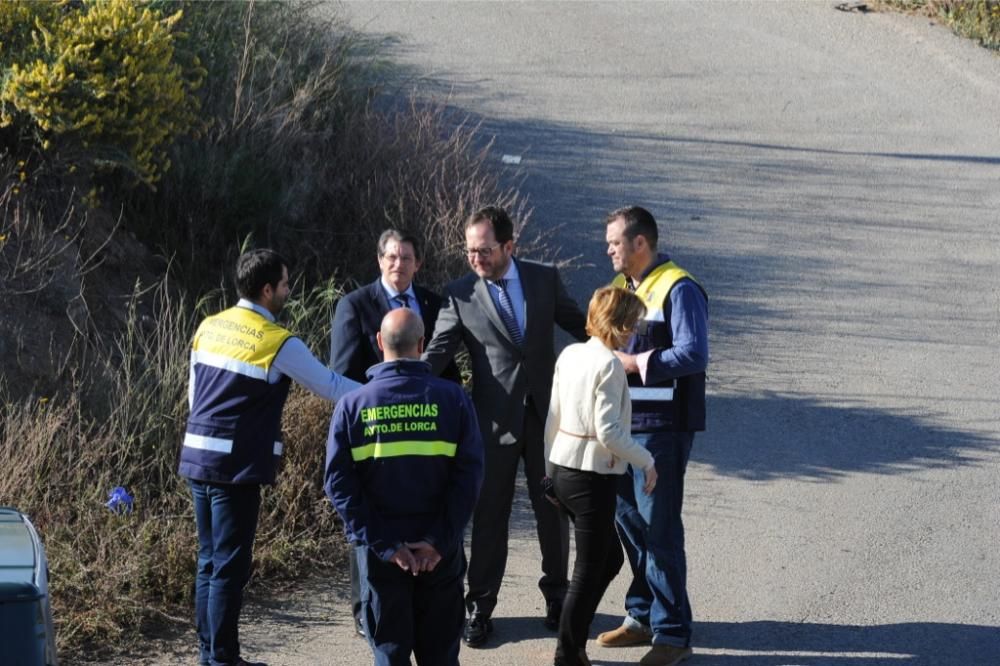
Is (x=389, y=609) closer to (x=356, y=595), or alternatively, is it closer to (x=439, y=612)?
(x=439, y=612)

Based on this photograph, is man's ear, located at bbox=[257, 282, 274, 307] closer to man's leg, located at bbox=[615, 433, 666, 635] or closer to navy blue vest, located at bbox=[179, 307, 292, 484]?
navy blue vest, located at bbox=[179, 307, 292, 484]

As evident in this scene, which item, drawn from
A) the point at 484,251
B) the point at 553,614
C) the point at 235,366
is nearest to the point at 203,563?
the point at 235,366

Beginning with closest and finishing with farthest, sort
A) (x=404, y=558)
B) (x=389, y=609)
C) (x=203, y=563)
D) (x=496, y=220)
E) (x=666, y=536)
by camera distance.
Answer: (x=404, y=558) < (x=389, y=609) < (x=203, y=563) < (x=666, y=536) < (x=496, y=220)

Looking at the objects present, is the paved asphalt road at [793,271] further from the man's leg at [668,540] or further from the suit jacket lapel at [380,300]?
the suit jacket lapel at [380,300]

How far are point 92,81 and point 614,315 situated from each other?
15.5ft

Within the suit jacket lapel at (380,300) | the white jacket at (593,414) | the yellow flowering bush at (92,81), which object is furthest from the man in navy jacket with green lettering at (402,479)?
the yellow flowering bush at (92,81)

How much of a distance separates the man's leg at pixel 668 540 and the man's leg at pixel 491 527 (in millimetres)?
663

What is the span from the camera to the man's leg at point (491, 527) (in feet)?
20.3

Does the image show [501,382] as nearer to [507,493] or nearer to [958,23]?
[507,493]

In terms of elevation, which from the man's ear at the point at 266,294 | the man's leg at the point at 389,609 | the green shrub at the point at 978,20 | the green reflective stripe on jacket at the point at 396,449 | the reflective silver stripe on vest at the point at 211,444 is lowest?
the man's leg at the point at 389,609

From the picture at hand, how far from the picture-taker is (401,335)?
4.85m

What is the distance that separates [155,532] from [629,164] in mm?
7747

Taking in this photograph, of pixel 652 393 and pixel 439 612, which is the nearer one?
pixel 439 612

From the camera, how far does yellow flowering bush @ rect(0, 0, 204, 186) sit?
861 centimetres
